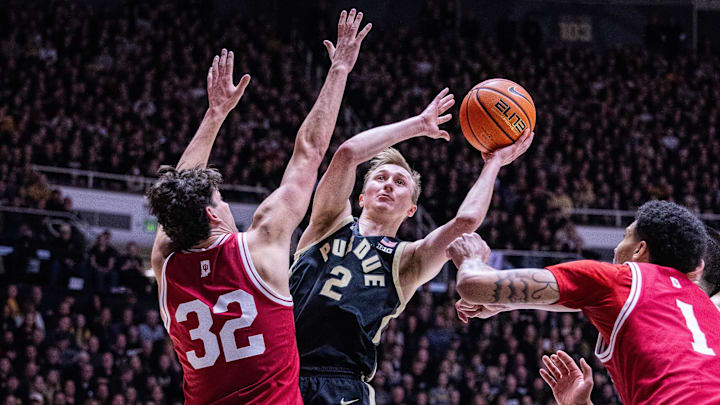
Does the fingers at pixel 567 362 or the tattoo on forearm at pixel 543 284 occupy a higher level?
the tattoo on forearm at pixel 543 284

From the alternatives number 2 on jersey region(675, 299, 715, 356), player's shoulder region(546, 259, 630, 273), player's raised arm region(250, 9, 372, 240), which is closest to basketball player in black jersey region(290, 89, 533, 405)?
player's raised arm region(250, 9, 372, 240)

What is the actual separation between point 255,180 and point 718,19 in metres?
18.2

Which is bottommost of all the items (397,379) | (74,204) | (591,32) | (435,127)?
(397,379)

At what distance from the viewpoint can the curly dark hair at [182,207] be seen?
136 inches

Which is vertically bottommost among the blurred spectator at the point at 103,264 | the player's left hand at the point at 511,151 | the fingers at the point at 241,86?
the blurred spectator at the point at 103,264

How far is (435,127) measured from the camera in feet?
13.9

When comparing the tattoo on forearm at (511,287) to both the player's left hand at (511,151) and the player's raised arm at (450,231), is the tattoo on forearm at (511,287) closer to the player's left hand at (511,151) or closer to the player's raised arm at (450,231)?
the player's raised arm at (450,231)

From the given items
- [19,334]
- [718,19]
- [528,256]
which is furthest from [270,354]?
[718,19]

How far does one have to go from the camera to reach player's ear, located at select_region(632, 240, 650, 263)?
11.7 feet

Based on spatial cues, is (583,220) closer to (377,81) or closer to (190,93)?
(377,81)

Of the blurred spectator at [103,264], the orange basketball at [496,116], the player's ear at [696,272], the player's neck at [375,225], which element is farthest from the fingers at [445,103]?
the blurred spectator at [103,264]

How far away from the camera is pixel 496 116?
4.52 m

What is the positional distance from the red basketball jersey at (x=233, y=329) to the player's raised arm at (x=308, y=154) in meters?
0.17

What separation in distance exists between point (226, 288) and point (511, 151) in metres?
1.82
